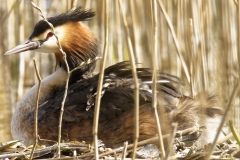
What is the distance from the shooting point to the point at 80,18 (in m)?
4.63

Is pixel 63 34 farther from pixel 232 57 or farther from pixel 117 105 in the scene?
pixel 232 57

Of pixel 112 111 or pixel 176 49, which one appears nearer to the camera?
pixel 176 49

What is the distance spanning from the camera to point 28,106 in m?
4.49

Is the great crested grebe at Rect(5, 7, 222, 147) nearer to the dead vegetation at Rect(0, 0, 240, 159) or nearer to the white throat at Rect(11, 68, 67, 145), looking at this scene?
the white throat at Rect(11, 68, 67, 145)

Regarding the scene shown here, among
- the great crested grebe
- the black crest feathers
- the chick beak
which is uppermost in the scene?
the black crest feathers

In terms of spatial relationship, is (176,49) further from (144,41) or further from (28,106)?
(144,41)

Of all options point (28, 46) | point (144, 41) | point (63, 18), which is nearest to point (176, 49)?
point (63, 18)

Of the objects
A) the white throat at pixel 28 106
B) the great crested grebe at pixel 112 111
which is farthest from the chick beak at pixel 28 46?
the white throat at pixel 28 106

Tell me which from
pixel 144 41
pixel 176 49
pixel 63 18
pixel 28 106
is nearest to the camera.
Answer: pixel 176 49

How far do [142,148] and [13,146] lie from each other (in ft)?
2.87

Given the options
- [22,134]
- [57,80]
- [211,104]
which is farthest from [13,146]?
[211,104]

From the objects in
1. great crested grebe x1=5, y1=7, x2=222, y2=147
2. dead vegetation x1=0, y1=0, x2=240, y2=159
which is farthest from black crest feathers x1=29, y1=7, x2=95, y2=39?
dead vegetation x1=0, y1=0, x2=240, y2=159

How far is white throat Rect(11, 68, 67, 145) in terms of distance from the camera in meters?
4.26

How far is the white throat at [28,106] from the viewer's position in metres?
4.26
